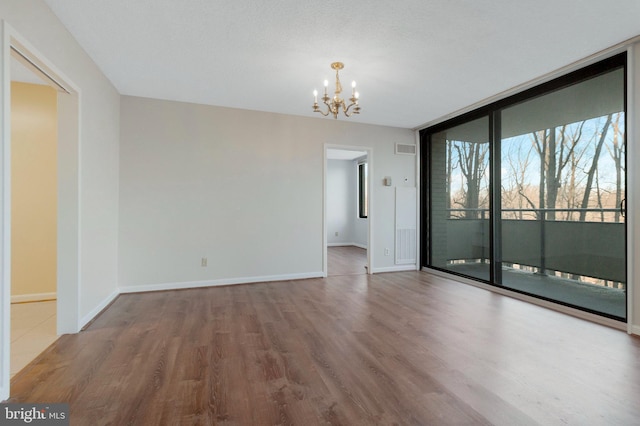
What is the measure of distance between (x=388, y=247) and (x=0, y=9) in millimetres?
5311

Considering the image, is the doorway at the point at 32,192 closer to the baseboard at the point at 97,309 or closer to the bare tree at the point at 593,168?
the baseboard at the point at 97,309

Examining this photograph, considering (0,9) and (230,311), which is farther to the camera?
(230,311)

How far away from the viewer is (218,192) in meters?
4.44

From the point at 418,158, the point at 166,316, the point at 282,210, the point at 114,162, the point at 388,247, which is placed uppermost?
the point at 418,158

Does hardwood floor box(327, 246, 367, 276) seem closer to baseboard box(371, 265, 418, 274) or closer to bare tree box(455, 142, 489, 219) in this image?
baseboard box(371, 265, 418, 274)

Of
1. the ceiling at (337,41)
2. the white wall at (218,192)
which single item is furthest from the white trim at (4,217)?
the white wall at (218,192)

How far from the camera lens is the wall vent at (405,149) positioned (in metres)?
5.58

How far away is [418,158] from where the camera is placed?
224 inches

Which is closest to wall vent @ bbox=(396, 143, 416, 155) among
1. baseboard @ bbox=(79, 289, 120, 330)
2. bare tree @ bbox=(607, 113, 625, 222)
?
bare tree @ bbox=(607, 113, 625, 222)

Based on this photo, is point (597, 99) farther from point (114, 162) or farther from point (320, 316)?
point (114, 162)

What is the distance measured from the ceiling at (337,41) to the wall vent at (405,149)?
163 centimetres

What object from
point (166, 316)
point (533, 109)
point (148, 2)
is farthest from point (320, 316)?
point (533, 109)

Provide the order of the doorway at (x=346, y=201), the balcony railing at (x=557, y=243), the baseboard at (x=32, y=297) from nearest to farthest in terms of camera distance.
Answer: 1. the balcony railing at (x=557, y=243)
2. the baseboard at (x=32, y=297)
3. the doorway at (x=346, y=201)

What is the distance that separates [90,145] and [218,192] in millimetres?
1692
